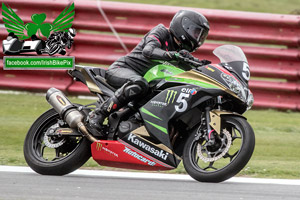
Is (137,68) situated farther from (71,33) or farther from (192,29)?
(71,33)

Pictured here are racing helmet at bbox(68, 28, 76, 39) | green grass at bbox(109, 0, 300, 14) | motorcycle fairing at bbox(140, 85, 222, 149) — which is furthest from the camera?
green grass at bbox(109, 0, 300, 14)

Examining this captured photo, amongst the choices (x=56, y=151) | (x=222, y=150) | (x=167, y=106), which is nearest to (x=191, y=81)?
(x=167, y=106)

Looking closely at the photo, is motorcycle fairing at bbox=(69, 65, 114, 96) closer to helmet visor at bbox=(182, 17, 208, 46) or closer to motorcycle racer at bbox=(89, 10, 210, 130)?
motorcycle racer at bbox=(89, 10, 210, 130)

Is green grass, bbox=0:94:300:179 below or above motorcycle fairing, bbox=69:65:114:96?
below

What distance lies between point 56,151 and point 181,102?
1.33 m

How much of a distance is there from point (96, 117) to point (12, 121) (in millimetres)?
3020

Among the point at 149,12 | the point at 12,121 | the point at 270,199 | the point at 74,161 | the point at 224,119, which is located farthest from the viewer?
the point at 149,12

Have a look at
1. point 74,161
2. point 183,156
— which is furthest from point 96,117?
point 183,156

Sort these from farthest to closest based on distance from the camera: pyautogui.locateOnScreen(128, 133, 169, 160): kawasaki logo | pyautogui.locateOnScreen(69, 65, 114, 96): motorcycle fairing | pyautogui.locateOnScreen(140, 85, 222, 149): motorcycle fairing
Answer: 1. pyautogui.locateOnScreen(69, 65, 114, 96): motorcycle fairing
2. pyautogui.locateOnScreen(128, 133, 169, 160): kawasaki logo
3. pyautogui.locateOnScreen(140, 85, 222, 149): motorcycle fairing

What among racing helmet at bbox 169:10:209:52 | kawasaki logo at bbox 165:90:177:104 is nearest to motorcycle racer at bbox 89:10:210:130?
racing helmet at bbox 169:10:209:52

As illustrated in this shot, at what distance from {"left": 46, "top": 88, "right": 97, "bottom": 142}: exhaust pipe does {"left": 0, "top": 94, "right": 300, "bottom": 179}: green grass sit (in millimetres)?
650

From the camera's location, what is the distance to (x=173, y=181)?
5.54 m

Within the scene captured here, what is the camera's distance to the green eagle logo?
399 inches

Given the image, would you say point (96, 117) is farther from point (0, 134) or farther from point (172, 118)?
point (0, 134)
